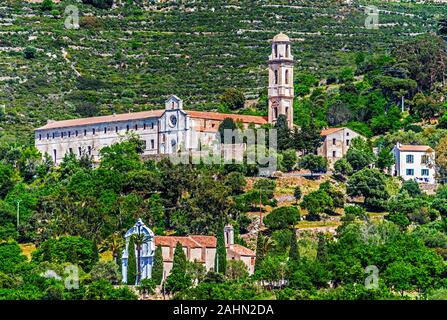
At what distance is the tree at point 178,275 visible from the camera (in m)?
74.7

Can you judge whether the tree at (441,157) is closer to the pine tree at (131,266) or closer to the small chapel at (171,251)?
the small chapel at (171,251)

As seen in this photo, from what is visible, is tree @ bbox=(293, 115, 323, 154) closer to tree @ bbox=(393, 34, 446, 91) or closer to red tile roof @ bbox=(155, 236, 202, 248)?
red tile roof @ bbox=(155, 236, 202, 248)

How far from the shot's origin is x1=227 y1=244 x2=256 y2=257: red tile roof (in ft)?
266

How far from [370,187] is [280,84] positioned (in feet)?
46.0

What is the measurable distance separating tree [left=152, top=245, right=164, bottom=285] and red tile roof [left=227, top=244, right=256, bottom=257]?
4.52 metres

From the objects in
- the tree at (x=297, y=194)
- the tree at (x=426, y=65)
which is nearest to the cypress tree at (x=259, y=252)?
the tree at (x=297, y=194)

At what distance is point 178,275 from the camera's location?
75.8m

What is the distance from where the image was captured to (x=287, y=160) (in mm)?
94062

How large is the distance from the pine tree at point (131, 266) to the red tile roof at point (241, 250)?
18.0 ft

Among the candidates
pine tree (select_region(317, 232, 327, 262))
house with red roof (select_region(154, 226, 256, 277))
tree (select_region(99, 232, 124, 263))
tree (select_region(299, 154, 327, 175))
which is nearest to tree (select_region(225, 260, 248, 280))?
house with red roof (select_region(154, 226, 256, 277))

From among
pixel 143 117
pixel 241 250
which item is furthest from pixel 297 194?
pixel 143 117

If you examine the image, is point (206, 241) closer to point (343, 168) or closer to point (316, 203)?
→ point (316, 203)
